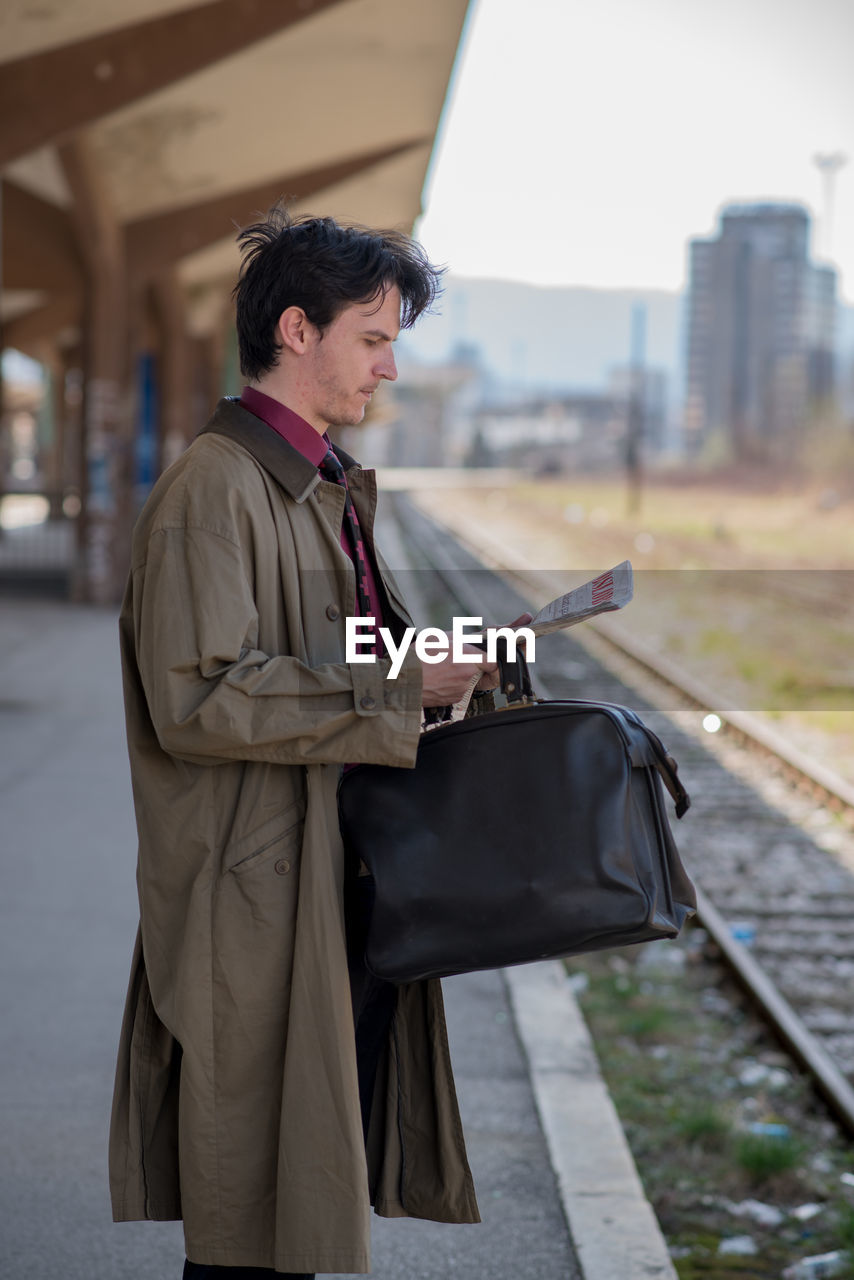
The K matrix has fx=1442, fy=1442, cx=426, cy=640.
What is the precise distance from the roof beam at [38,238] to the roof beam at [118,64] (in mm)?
4337

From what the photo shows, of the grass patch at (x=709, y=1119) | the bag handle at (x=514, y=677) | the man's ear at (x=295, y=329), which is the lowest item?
the grass patch at (x=709, y=1119)

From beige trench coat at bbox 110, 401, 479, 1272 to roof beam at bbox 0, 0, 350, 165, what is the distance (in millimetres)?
10103

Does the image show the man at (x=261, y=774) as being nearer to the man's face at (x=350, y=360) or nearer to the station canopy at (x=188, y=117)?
the man's face at (x=350, y=360)

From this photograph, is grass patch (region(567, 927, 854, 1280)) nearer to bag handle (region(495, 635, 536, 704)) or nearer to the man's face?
bag handle (region(495, 635, 536, 704))

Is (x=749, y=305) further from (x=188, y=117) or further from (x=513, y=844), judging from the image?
(x=513, y=844)

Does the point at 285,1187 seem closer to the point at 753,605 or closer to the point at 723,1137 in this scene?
the point at 723,1137

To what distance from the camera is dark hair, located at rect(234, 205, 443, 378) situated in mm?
2248

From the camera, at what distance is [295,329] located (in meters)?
2.27

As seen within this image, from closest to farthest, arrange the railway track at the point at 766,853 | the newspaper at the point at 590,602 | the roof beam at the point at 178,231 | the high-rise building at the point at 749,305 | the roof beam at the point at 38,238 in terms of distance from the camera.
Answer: the newspaper at the point at 590,602 < the railway track at the point at 766,853 < the roof beam at the point at 38,238 < the roof beam at the point at 178,231 < the high-rise building at the point at 749,305

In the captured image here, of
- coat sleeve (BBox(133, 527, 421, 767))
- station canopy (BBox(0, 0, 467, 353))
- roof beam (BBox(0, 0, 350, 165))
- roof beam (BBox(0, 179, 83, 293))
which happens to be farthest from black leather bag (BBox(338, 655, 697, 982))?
roof beam (BBox(0, 179, 83, 293))

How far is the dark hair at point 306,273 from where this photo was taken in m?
2.25

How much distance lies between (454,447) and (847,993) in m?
153

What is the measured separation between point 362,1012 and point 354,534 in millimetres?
828
